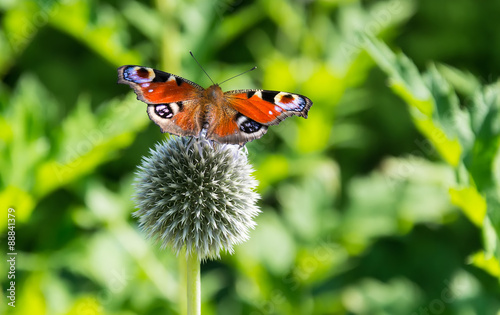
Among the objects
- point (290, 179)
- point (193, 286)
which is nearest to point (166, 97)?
point (193, 286)

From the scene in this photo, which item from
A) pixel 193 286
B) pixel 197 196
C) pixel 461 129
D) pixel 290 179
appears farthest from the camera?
pixel 290 179

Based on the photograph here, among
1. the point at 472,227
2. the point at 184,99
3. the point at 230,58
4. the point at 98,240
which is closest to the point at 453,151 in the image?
the point at 184,99

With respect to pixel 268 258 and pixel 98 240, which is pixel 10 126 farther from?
pixel 268 258

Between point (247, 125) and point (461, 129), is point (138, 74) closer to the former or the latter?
point (247, 125)

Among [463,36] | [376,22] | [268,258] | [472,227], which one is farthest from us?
[463,36]

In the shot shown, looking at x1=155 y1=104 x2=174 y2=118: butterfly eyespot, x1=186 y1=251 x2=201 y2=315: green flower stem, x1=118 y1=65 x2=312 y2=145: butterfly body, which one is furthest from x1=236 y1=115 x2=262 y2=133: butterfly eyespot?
x1=186 y1=251 x2=201 y2=315: green flower stem

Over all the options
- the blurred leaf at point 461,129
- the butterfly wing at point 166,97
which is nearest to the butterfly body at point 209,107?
the butterfly wing at point 166,97

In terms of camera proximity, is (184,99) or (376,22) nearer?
(184,99)
